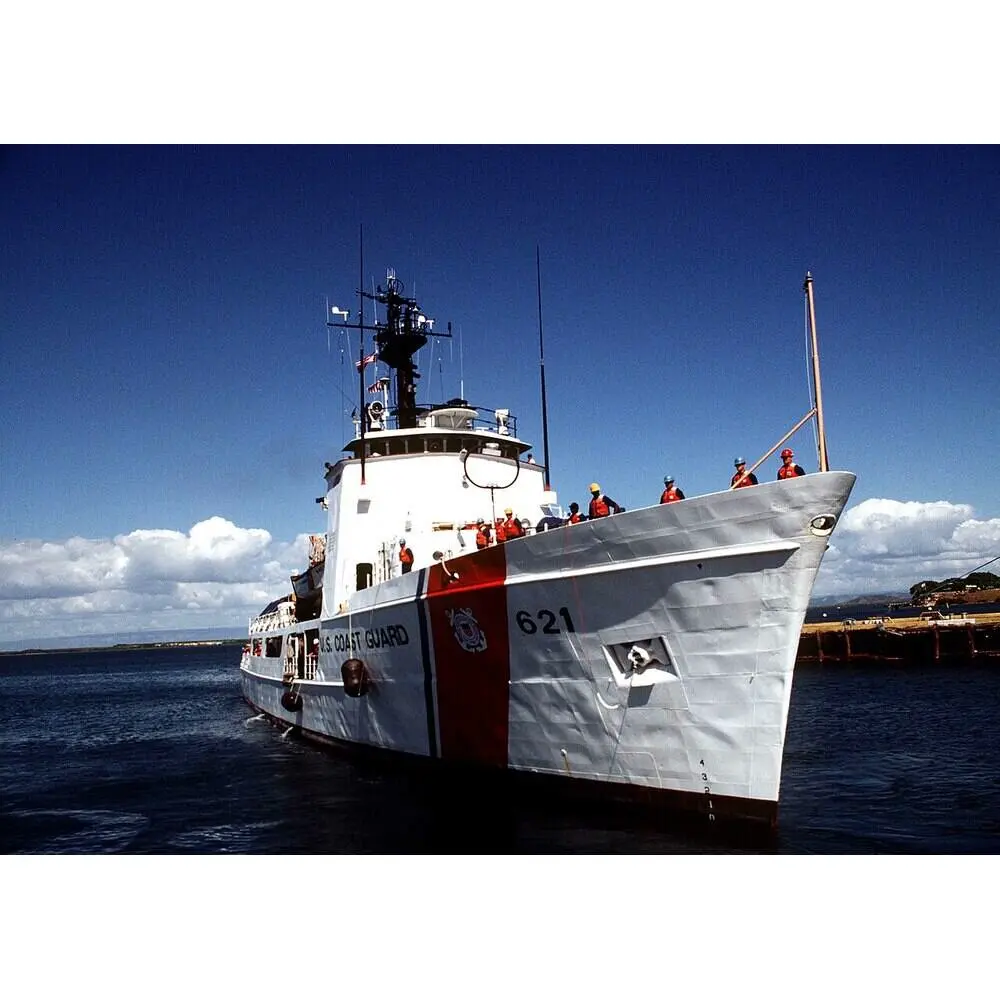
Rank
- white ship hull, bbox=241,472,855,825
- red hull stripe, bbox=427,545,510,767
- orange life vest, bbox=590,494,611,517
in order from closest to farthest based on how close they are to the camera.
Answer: white ship hull, bbox=241,472,855,825 → orange life vest, bbox=590,494,611,517 → red hull stripe, bbox=427,545,510,767

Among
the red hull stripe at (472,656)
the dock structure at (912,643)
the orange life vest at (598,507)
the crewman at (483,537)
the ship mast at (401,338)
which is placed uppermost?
the ship mast at (401,338)

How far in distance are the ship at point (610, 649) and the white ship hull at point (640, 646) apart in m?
0.02

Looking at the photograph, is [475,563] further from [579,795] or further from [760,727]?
[760,727]

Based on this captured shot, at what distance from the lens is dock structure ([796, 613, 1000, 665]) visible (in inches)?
1315

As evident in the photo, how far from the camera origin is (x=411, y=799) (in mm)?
10523

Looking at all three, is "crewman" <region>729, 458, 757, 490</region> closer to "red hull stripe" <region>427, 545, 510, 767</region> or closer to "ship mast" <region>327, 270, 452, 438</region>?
"red hull stripe" <region>427, 545, 510, 767</region>

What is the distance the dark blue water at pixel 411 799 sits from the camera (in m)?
8.11

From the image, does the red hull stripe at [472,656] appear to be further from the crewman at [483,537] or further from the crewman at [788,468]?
the crewman at [788,468]

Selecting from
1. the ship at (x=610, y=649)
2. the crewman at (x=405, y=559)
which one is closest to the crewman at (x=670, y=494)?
the ship at (x=610, y=649)

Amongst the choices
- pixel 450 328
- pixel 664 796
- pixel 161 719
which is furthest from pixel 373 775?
pixel 161 719

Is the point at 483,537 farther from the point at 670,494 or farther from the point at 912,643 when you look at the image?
the point at 912,643

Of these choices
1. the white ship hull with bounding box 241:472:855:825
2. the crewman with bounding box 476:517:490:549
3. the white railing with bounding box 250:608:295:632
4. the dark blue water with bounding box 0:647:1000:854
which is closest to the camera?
the white ship hull with bounding box 241:472:855:825

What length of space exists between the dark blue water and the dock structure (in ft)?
43.5

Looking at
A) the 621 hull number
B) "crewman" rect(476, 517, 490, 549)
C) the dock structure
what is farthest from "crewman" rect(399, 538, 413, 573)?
the dock structure
